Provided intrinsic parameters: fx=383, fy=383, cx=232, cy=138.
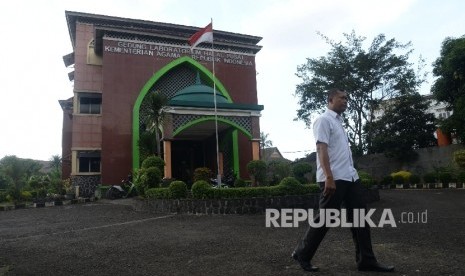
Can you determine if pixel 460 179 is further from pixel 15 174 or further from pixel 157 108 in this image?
pixel 15 174

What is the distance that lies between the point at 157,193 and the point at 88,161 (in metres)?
9.83

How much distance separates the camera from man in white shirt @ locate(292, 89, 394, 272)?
11.2ft

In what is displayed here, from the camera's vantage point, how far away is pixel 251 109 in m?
15.0

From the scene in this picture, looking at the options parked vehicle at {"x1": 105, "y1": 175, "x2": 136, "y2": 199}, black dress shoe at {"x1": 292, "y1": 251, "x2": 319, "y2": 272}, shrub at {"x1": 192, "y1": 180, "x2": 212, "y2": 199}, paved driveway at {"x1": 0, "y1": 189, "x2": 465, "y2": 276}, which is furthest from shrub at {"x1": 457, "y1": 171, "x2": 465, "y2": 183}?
black dress shoe at {"x1": 292, "y1": 251, "x2": 319, "y2": 272}

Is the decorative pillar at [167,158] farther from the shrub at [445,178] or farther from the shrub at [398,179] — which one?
the shrub at [445,178]

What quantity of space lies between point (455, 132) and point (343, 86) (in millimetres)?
7249

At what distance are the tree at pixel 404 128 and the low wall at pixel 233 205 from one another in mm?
14085

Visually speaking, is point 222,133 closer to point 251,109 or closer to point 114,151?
point 251,109

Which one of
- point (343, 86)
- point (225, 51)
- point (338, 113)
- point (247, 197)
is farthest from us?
point (343, 86)

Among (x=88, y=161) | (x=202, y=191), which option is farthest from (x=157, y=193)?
(x=88, y=161)

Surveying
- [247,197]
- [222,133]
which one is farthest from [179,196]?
[222,133]

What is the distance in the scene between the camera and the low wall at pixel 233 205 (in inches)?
354

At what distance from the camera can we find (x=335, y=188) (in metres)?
3.42

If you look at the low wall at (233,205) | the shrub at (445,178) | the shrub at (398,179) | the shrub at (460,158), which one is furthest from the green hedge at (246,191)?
the shrub at (398,179)
